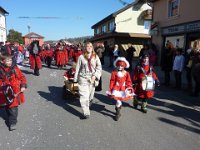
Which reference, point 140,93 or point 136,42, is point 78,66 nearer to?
point 140,93

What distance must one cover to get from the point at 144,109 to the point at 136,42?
25.8 m

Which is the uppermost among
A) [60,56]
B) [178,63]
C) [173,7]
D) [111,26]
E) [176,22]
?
[111,26]

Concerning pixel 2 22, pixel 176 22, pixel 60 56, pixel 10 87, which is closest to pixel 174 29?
pixel 176 22

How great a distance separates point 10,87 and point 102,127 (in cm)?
202

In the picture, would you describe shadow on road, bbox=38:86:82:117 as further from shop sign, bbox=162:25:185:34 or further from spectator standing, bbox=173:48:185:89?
shop sign, bbox=162:25:185:34

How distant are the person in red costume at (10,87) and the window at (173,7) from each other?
1361 centimetres

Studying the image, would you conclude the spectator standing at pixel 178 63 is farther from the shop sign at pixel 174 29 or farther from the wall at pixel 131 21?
Result: the wall at pixel 131 21

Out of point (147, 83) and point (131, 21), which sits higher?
point (131, 21)

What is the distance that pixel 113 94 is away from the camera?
5.73m

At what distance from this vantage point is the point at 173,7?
1697 centimetres

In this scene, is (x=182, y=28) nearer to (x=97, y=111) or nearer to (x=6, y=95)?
(x=97, y=111)

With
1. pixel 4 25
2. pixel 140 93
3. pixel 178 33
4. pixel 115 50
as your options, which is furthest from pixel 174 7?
pixel 4 25

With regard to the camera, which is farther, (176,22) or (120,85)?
(176,22)

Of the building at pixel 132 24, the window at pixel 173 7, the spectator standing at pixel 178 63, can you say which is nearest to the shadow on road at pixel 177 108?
the spectator standing at pixel 178 63
